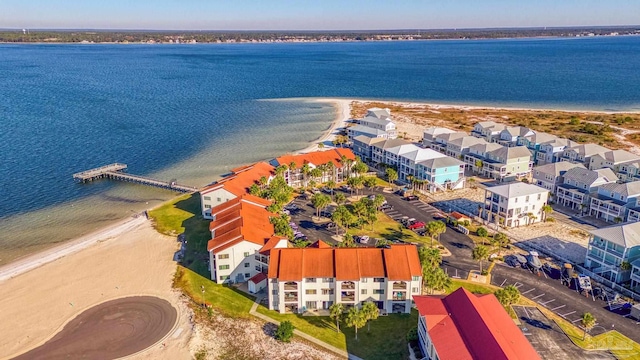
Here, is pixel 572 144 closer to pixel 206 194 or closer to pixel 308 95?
pixel 206 194

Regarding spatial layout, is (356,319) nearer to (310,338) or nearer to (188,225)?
(310,338)

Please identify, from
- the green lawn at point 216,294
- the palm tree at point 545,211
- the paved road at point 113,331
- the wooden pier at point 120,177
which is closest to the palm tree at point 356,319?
the green lawn at point 216,294

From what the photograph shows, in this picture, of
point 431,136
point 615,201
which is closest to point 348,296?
point 615,201

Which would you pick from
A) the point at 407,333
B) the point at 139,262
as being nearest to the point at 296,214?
the point at 139,262

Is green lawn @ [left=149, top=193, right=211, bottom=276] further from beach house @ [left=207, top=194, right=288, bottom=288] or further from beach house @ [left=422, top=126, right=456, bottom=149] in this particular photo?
beach house @ [left=422, top=126, right=456, bottom=149]

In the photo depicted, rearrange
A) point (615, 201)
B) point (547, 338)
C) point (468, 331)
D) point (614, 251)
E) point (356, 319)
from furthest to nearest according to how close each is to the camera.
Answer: point (615, 201)
point (614, 251)
point (547, 338)
point (356, 319)
point (468, 331)

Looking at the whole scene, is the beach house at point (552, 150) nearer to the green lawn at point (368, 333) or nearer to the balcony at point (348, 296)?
the green lawn at point (368, 333)
